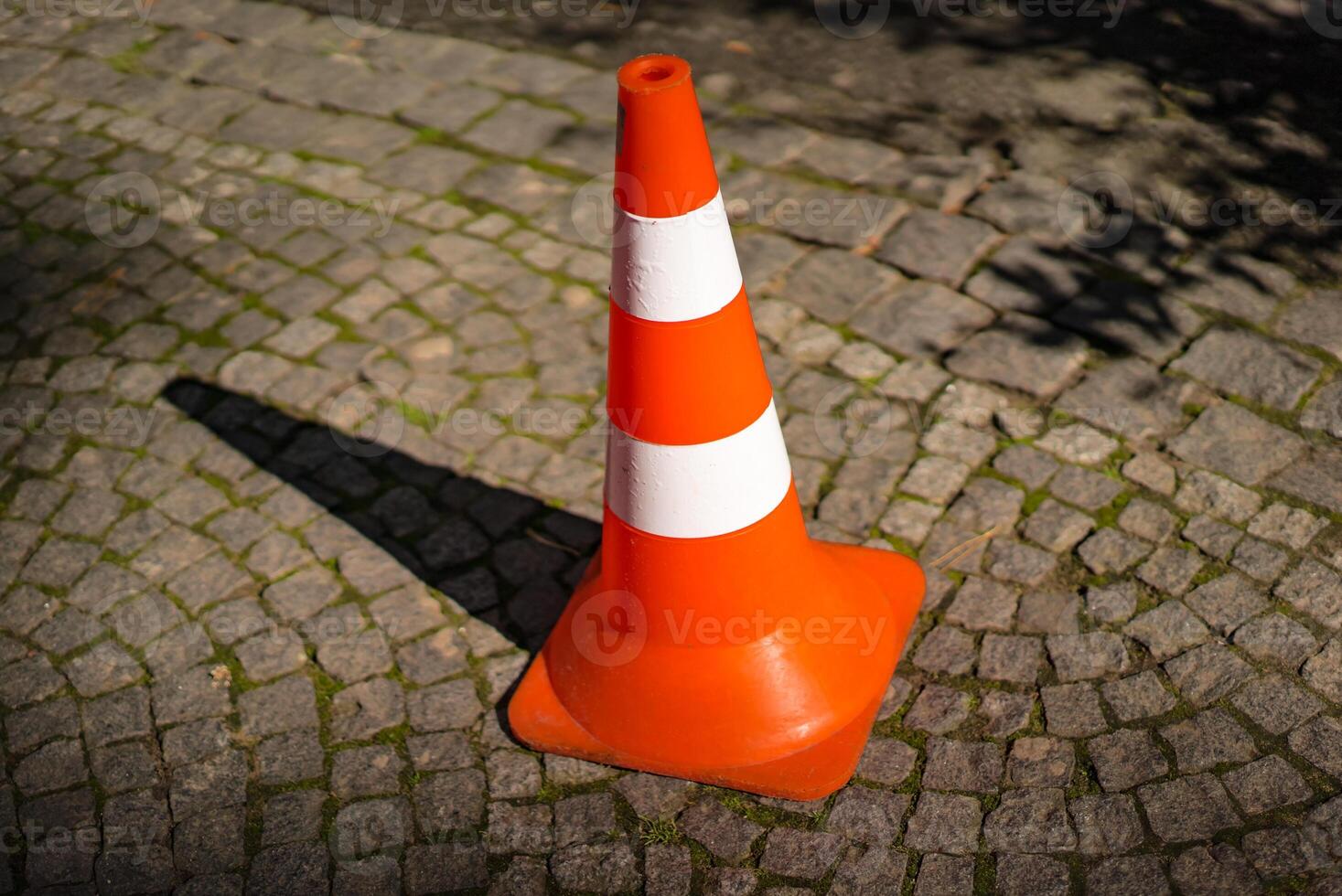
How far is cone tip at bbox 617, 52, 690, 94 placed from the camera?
2.70 metres

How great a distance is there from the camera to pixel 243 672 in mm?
3641

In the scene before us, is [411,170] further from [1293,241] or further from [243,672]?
[1293,241]

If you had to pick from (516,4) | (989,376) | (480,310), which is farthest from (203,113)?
(989,376)

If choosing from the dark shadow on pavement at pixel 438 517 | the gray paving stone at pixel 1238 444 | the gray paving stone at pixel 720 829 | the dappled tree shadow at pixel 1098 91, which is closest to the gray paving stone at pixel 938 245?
the dappled tree shadow at pixel 1098 91

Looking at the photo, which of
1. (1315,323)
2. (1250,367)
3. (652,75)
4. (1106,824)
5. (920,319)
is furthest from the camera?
(920,319)

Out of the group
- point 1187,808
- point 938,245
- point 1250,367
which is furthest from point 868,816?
point 938,245

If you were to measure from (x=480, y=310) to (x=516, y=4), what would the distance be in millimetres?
2895

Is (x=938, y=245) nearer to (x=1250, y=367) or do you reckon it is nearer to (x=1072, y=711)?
(x=1250, y=367)

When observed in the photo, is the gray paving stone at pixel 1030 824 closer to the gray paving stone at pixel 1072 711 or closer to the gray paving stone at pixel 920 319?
the gray paving stone at pixel 1072 711

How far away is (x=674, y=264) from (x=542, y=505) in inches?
58.2

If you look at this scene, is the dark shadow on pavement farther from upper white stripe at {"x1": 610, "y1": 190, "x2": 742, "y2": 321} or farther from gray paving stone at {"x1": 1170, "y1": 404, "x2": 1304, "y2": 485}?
gray paving stone at {"x1": 1170, "y1": 404, "x2": 1304, "y2": 485}

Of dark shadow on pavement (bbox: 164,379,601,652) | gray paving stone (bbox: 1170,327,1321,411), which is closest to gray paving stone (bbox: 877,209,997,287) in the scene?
gray paving stone (bbox: 1170,327,1321,411)

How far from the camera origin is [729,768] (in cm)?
321

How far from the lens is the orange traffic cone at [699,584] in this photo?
2.91 metres
